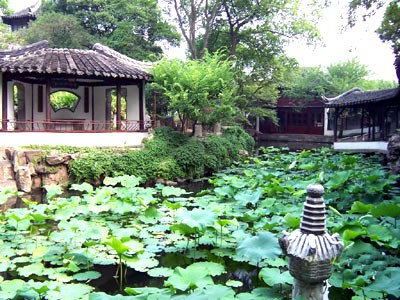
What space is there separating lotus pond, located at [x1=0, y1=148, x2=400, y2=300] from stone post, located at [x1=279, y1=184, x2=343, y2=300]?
60 centimetres

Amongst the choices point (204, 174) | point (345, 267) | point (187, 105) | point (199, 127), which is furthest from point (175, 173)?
point (345, 267)

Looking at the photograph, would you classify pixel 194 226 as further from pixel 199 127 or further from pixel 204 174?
pixel 199 127

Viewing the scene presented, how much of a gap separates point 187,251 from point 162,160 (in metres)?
8.35

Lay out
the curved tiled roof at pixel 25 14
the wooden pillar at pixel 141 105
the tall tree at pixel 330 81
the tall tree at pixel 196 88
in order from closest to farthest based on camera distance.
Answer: the tall tree at pixel 196 88 < the wooden pillar at pixel 141 105 < the tall tree at pixel 330 81 < the curved tiled roof at pixel 25 14

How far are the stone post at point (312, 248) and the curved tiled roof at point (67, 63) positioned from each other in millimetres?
12698

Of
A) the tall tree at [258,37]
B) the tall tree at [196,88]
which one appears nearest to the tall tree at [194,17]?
the tall tree at [258,37]

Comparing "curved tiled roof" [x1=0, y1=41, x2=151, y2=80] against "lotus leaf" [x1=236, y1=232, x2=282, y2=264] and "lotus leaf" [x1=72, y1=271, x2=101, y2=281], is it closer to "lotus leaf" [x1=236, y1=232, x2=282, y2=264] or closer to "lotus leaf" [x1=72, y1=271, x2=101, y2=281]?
"lotus leaf" [x1=72, y1=271, x2=101, y2=281]

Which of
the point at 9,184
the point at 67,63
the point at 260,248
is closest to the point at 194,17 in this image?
the point at 67,63

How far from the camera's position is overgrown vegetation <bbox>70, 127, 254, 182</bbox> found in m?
12.6

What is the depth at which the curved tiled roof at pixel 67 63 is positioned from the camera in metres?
13.7

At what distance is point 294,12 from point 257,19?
2020 mm

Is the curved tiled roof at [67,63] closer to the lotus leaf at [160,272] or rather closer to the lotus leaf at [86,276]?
the lotus leaf at [86,276]

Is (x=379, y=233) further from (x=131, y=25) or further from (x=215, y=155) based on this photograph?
(x=131, y=25)

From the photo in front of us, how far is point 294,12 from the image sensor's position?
71.9 ft
